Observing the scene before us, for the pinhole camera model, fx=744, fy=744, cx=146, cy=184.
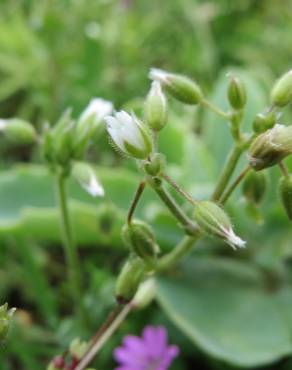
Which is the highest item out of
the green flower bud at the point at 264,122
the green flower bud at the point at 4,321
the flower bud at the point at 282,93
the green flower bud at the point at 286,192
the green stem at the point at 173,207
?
the flower bud at the point at 282,93

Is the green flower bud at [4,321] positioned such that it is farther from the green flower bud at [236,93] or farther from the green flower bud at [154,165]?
the green flower bud at [236,93]

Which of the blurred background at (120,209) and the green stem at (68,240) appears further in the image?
the blurred background at (120,209)

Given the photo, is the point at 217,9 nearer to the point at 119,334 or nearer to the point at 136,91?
the point at 136,91

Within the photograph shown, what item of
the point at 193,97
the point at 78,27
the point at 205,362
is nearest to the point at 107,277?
the point at 205,362

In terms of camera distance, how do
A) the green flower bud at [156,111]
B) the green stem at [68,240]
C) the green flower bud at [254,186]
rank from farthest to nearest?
the green stem at [68,240] → the green flower bud at [254,186] → the green flower bud at [156,111]

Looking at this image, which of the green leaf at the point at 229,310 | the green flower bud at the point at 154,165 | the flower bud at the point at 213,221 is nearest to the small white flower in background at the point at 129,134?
the green flower bud at the point at 154,165

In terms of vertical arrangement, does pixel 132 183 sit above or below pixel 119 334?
above

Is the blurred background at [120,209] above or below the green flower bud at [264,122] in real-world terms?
above

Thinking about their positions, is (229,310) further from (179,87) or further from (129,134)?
(129,134)
